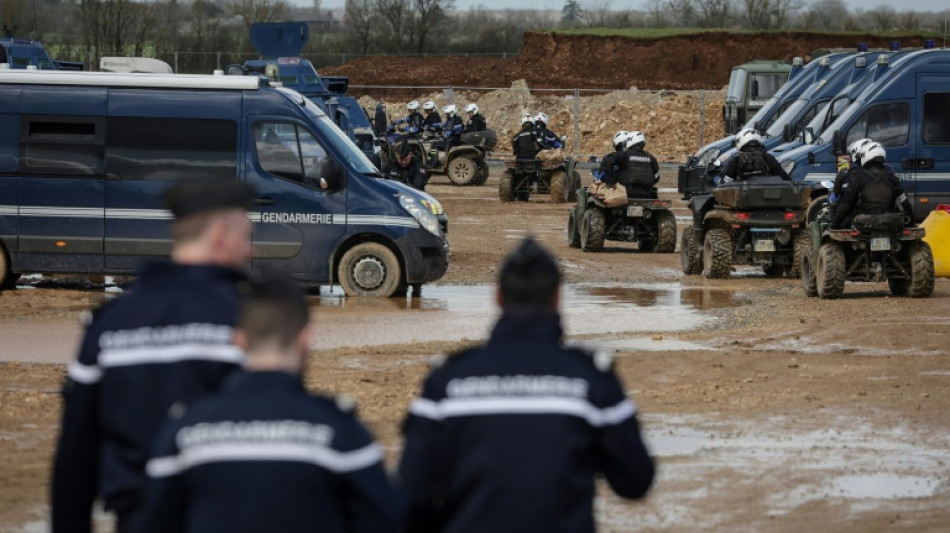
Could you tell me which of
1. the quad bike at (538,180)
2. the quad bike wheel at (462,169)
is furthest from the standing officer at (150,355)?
the quad bike wheel at (462,169)

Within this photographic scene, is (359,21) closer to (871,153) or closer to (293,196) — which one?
(293,196)

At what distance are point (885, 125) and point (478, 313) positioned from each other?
36.9ft

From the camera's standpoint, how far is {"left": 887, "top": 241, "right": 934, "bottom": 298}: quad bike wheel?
56.0 ft

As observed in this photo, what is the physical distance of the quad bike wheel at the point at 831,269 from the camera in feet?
56.0

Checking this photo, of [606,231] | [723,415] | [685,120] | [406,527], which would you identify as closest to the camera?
[406,527]

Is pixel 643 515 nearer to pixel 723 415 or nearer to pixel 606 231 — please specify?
pixel 723 415

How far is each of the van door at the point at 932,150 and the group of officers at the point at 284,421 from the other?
21.7 meters

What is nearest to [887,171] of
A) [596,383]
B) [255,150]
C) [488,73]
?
[255,150]

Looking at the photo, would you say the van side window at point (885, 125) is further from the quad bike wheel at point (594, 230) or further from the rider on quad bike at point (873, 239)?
the rider on quad bike at point (873, 239)

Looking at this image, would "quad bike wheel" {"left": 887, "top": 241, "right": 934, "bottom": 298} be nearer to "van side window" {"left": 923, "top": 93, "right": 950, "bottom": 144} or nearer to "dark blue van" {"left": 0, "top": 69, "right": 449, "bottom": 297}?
"dark blue van" {"left": 0, "top": 69, "right": 449, "bottom": 297}

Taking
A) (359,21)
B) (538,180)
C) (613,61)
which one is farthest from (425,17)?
(538,180)

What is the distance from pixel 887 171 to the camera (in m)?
17.3

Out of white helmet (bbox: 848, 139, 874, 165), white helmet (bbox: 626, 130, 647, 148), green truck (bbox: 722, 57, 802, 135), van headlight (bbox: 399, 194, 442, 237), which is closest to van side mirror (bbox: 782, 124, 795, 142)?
white helmet (bbox: 626, 130, 647, 148)

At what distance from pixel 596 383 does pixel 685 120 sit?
171 ft
